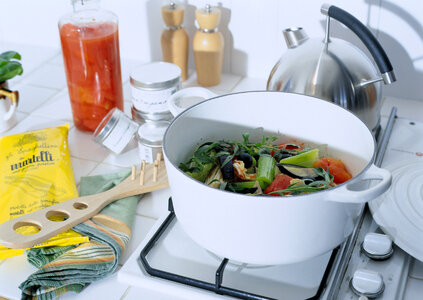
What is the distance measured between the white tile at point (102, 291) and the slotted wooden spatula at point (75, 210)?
0.11 metres

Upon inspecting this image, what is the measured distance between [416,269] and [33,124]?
2.93 feet

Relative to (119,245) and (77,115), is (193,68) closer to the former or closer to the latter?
(77,115)

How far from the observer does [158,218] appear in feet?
3.30

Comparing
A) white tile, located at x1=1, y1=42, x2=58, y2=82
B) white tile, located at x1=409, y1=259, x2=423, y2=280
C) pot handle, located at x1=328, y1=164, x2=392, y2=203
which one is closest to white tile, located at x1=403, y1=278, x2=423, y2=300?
white tile, located at x1=409, y1=259, x2=423, y2=280

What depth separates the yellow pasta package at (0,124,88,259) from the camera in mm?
967

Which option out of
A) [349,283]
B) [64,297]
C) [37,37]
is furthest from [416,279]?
[37,37]

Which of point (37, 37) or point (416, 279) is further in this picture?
point (37, 37)

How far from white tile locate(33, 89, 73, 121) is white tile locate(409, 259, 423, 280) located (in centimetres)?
84

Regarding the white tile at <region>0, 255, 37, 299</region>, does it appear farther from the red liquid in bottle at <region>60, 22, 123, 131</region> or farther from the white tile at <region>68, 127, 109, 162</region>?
the red liquid in bottle at <region>60, 22, 123, 131</region>

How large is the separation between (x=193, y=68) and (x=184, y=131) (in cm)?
70

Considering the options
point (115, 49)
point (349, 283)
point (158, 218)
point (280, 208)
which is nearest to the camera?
point (280, 208)

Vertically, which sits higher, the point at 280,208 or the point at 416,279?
the point at 280,208

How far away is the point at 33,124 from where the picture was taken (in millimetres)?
1312

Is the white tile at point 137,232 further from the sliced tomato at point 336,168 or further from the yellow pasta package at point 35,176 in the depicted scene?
the sliced tomato at point 336,168
